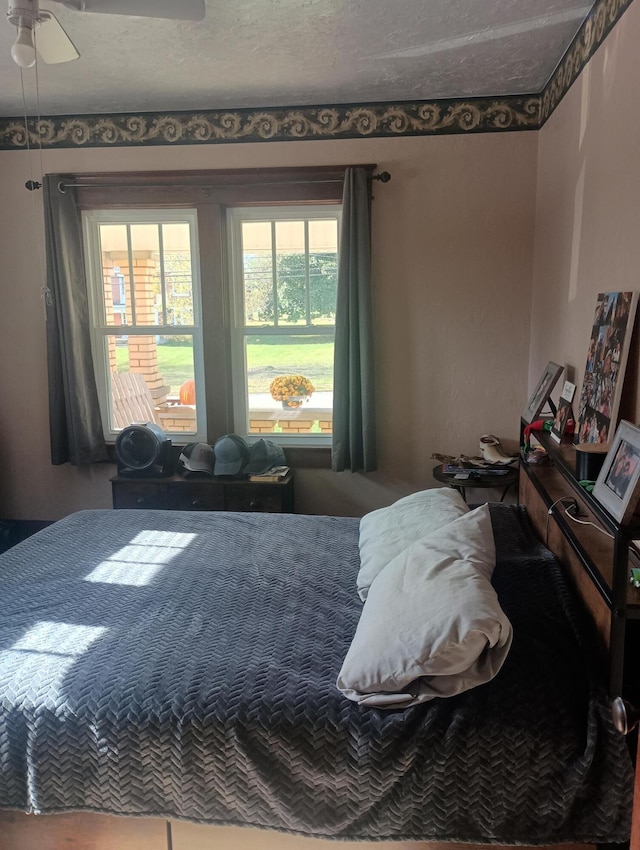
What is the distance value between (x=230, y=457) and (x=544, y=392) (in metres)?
1.70

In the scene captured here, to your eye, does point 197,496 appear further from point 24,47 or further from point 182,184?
point 24,47

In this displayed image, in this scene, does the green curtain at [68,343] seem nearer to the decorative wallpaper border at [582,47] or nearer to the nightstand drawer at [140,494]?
the nightstand drawer at [140,494]

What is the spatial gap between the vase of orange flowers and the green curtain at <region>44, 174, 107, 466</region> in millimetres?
1074

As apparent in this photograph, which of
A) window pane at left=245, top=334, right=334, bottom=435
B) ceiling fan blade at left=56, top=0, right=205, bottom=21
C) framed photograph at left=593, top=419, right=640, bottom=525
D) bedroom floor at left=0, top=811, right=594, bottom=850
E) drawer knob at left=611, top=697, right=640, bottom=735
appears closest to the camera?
drawer knob at left=611, top=697, right=640, bottom=735

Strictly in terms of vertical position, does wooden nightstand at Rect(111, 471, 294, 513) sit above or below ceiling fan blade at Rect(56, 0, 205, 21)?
below

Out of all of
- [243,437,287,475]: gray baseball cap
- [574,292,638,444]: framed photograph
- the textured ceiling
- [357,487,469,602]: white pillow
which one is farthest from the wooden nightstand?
the textured ceiling

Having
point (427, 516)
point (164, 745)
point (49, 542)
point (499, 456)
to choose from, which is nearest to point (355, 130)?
point (499, 456)

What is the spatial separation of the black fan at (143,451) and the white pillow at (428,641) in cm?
232

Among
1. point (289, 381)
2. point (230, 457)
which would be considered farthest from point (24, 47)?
point (289, 381)

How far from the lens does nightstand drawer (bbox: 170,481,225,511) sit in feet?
11.8

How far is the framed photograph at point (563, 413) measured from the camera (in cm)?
240

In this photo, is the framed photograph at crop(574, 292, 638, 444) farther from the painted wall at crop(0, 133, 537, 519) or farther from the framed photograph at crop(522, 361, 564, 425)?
the painted wall at crop(0, 133, 537, 519)

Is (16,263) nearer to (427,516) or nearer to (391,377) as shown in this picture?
(391,377)

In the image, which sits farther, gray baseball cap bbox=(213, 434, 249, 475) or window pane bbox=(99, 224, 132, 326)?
window pane bbox=(99, 224, 132, 326)
